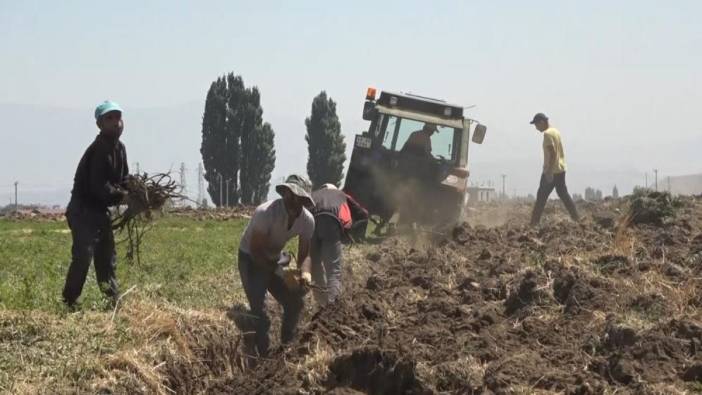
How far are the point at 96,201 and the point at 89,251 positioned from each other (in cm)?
44

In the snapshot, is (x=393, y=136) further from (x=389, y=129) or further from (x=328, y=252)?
(x=328, y=252)

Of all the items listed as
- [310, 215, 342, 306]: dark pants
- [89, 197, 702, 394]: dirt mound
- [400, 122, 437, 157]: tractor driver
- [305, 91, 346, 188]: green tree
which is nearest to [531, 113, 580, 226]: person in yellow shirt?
[400, 122, 437, 157]: tractor driver

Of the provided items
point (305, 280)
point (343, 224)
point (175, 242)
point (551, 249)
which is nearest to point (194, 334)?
point (305, 280)

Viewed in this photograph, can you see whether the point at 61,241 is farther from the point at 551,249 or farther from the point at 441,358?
the point at 441,358

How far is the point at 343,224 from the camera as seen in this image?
844cm

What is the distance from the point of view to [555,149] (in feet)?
47.8

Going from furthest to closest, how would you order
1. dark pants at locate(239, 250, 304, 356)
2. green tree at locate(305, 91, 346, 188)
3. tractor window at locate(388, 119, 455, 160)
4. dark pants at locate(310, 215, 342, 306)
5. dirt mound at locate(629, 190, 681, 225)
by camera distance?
green tree at locate(305, 91, 346, 188) → tractor window at locate(388, 119, 455, 160) → dirt mound at locate(629, 190, 681, 225) → dark pants at locate(310, 215, 342, 306) → dark pants at locate(239, 250, 304, 356)

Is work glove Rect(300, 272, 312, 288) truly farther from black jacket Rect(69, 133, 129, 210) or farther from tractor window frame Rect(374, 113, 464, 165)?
tractor window frame Rect(374, 113, 464, 165)

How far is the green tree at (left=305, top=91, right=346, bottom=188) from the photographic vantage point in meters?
53.4

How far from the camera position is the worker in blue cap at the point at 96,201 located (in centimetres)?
717

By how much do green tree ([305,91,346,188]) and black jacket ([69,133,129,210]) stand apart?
147 ft

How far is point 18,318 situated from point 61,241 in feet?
30.7

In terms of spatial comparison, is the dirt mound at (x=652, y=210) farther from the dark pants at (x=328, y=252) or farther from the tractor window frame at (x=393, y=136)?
the dark pants at (x=328, y=252)

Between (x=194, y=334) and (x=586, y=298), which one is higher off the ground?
(x=586, y=298)
